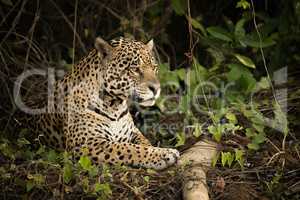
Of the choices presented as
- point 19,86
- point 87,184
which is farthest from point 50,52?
point 87,184

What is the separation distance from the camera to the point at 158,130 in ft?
27.1

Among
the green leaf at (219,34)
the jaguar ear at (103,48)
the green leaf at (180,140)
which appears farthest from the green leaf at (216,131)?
the green leaf at (219,34)

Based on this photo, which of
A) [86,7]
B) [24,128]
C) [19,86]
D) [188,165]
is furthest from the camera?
[86,7]

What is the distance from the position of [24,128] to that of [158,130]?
5.32 ft

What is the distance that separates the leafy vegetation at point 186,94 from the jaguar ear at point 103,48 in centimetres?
26

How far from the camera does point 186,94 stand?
8852 mm

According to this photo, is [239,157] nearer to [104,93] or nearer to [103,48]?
[104,93]

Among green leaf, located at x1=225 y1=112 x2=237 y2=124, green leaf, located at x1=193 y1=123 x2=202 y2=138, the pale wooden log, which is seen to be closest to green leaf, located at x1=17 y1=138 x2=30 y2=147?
the pale wooden log

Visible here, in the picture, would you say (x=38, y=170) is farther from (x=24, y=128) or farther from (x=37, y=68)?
(x=37, y=68)

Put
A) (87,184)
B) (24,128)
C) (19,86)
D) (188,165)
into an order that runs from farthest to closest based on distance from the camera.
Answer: (19,86)
(24,128)
(188,165)
(87,184)

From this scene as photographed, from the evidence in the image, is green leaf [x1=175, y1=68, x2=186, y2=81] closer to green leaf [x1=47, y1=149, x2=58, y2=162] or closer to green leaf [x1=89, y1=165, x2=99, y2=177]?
green leaf [x1=47, y1=149, x2=58, y2=162]

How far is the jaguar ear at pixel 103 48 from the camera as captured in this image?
7.09 m

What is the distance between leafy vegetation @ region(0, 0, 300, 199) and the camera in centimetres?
635

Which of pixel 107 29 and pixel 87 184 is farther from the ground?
pixel 107 29
